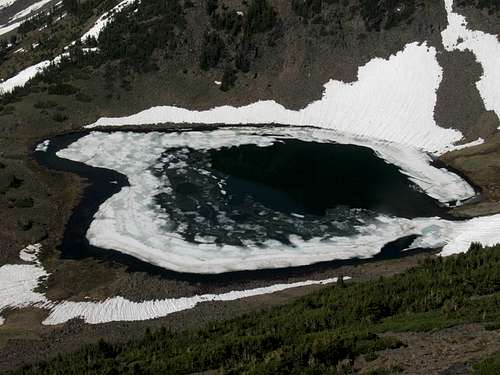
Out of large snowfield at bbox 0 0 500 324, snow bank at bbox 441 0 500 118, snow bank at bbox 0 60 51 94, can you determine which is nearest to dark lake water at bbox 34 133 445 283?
large snowfield at bbox 0 0 500 324

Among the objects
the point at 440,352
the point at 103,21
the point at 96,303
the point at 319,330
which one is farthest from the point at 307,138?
the point at 440,352

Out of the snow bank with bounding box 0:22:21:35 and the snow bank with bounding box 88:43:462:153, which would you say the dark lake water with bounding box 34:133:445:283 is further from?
the snow bank with bounding box 0:22:21:35

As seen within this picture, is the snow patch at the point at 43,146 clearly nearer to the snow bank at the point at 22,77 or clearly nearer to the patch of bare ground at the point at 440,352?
the snow bank at the point at 22,77

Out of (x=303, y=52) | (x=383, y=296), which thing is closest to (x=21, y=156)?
(x=303, y=52)

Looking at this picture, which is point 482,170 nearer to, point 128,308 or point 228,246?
point 228,246

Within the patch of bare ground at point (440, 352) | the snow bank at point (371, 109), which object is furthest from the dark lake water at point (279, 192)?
the patch of bare ground at point (440, 352)

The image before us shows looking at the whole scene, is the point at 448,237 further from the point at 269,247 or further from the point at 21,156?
the point at 21,156

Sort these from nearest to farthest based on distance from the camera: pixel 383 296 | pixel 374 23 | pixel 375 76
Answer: pixel 383 296 → pixel 375 76 → pixel 374 23
